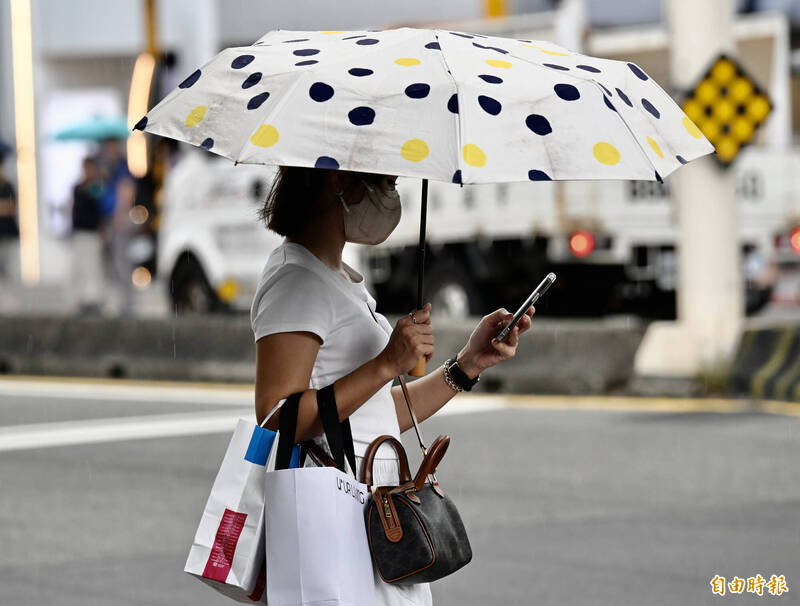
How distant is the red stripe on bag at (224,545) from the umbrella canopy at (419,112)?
0.75 meters

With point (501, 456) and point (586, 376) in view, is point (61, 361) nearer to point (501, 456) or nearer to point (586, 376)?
point (586, 376)

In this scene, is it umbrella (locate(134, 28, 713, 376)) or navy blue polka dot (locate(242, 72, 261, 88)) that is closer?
umbrella (locate(134, 28, 713, 376))

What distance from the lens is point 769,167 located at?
15.8 metres

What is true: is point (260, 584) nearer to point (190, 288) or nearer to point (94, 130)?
point (190, 288)

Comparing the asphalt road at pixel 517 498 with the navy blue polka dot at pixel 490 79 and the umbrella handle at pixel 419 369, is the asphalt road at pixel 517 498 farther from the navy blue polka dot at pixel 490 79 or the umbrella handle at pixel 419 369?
the navy blue polka dot at pixel 490 79

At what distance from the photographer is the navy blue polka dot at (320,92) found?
10.5 feet

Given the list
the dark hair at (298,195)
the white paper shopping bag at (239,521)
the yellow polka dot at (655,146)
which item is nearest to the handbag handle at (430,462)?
the white paper shopping bag at (239,521)

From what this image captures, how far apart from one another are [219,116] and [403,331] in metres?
0.60

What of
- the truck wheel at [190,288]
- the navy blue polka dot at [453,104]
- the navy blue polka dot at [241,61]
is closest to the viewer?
the navy blue polka dot at [453,104]

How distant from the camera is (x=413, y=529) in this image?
10.6ft

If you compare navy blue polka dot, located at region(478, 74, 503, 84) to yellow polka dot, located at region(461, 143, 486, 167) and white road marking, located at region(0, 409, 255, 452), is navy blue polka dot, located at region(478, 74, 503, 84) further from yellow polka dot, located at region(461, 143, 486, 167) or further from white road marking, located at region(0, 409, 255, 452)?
white road marking, located at region(0, 409, 255, 452)

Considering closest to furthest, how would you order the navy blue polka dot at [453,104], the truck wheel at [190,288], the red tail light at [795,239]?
the navy blue polka dot at [453,104]
the red tail light at [795,239]
the truck wheel at [190,288]

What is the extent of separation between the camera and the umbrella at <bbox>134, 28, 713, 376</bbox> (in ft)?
10.3

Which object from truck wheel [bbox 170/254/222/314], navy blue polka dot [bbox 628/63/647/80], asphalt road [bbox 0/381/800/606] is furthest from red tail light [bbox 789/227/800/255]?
navy blue polka dot [bbox 628/63/647/80]
